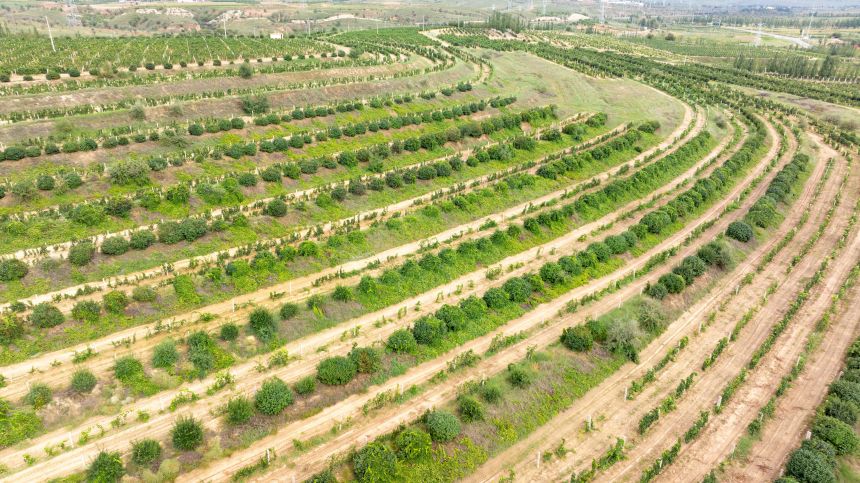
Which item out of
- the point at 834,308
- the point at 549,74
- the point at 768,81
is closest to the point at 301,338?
the point at 834,308

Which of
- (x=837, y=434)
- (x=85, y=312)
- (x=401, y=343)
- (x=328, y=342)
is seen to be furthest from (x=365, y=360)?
(x=837, y=434)

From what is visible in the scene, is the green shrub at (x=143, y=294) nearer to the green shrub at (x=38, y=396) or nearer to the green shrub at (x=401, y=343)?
the green shrub at (x=38, y=396)

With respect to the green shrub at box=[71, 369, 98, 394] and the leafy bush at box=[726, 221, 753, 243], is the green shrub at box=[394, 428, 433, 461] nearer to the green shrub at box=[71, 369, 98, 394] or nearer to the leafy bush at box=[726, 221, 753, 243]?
the green shrub at box=[71, 369, 98, 394]

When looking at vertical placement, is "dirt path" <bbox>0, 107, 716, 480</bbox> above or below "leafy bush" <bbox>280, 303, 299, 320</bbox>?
below

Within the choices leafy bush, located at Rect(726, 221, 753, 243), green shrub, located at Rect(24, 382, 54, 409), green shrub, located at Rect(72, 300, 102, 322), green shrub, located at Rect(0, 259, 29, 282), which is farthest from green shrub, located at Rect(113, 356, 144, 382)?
leafy bush, located at Rect(726, 221, 753, 243)

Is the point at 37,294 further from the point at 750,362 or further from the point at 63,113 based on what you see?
the point at 750,362

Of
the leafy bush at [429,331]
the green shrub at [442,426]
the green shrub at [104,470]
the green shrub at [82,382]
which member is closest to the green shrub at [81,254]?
the green shrub at [82,382]
